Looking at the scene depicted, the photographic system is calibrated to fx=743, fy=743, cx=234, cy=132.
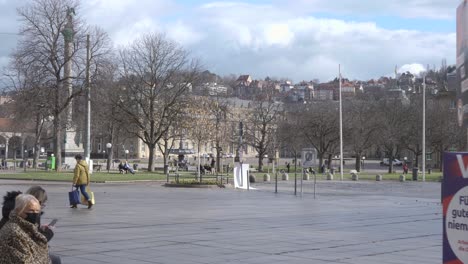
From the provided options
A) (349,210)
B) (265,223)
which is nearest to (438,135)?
(349,210)

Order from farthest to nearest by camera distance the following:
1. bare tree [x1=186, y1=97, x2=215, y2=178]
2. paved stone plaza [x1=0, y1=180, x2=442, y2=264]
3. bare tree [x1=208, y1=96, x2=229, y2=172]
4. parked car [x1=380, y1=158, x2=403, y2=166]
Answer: parked car [x1=380, y1=158, x2=403, y2=166] < bare tree [x1=208, y1=96, x2=229, y2=172] < bare tree [x1=186, y1=97, x2=215, y2=178] < paved stone plaza [x1=0, y1=180, x2=442, y2=264]

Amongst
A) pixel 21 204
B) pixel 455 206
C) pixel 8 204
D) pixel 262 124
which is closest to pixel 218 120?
pixel 262 124

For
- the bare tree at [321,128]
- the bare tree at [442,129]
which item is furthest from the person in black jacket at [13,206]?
the bare tree at [442,129]

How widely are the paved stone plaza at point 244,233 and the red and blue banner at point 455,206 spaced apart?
5729 mm

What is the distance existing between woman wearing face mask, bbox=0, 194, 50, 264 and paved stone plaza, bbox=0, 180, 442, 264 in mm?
5889

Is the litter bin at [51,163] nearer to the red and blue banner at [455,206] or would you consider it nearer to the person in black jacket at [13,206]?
the person in black jacket at [13,206]

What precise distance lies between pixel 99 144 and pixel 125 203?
120 meters

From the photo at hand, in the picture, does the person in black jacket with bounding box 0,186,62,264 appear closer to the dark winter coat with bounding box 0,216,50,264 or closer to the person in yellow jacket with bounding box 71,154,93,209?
the dark winter coat with bounding box 0,216,50,264

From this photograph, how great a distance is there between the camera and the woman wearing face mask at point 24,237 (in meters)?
5.95

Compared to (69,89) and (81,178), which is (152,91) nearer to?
(69,89)

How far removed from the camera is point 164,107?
217 ft

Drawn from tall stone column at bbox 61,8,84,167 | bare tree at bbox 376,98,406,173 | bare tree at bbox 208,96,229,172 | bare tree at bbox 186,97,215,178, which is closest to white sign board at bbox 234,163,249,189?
tall stone column at bbox 61,8,84,167

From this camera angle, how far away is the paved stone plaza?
42.3 ft

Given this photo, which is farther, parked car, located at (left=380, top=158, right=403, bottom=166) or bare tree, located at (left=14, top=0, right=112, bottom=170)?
parked car, located at (left=380, top=158, right=403, bottom=166)
